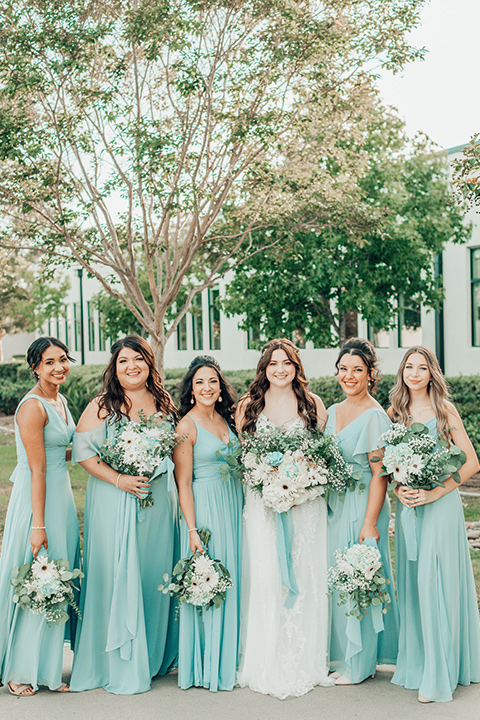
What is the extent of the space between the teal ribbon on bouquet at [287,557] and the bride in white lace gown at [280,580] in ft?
0.13

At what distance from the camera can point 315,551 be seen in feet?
15.7

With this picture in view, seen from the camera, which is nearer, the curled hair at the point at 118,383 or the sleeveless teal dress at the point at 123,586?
the sleeveless teal dress at the point at 123,586

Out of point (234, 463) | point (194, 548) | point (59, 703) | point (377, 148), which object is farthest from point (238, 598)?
point (377, 148)

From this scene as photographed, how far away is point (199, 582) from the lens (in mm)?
4559

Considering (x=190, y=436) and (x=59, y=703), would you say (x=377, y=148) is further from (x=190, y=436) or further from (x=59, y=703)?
(x=59, y=703)

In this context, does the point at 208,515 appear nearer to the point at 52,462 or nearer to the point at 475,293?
the point at 52,462

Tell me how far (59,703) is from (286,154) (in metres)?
7.64

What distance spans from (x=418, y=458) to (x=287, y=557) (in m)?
1.06

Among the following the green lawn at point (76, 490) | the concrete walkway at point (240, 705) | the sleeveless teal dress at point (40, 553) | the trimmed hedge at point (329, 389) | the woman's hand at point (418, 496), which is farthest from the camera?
the trimmed hedge at point (329, 389)

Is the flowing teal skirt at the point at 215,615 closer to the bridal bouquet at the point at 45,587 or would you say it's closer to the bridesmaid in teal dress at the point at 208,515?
the bridesmaid in teal dress at the point at 208,515

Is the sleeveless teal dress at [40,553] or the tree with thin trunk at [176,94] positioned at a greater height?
the tree with thin trunk at [176,94]

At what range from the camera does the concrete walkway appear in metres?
4.25

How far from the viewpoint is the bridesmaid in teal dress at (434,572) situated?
4.45 m

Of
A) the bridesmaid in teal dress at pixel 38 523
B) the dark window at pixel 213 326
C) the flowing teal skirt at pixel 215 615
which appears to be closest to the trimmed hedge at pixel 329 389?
the flowing teal skirt at pixel 215 615
